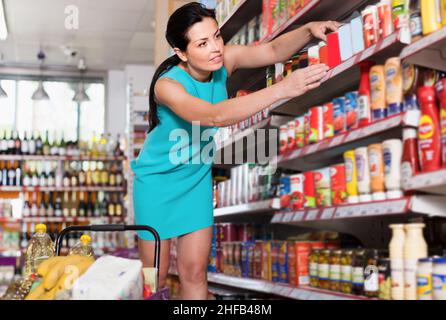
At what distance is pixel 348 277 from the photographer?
2420 mm

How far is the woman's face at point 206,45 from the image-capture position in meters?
2.35

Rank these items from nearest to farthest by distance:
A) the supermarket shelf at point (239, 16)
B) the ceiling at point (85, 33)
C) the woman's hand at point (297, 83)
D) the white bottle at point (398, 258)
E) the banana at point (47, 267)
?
the banana at point (47, 267) → the white bottle at point (398, 258) → the woman's hand at point (297, 83) → the supermarket shelf at point (239, 16) → the ceiling at point (85, 33)

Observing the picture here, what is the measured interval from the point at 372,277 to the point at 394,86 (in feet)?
2.14

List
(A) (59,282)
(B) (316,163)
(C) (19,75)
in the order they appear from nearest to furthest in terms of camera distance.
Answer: (A) (59,282), (B) (316,163), (C) (19,75)

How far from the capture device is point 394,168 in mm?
2049

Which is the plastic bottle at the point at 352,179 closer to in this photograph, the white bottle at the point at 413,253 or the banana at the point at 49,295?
the white bottle at the point at 413,253

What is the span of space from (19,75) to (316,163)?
919 centimetres

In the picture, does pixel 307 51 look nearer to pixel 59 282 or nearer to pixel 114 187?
pixel 59 282

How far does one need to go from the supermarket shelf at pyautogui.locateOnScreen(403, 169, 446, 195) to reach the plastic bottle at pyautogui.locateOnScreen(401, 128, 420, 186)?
25 millimetres

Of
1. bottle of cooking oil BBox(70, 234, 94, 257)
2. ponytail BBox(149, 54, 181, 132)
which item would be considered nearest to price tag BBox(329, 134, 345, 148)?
ponytail BBox(149, 54, 181, 132)

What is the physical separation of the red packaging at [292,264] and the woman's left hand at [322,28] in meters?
0.99

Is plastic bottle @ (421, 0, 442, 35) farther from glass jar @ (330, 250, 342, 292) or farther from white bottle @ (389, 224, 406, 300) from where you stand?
glass jar @ (330, 250, 342, 292)

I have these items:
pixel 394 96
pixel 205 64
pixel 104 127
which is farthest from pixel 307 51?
pixel 104 127

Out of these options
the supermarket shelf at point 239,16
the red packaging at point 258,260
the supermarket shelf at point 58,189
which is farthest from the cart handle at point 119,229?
the supermarket shelf at point 58,189
